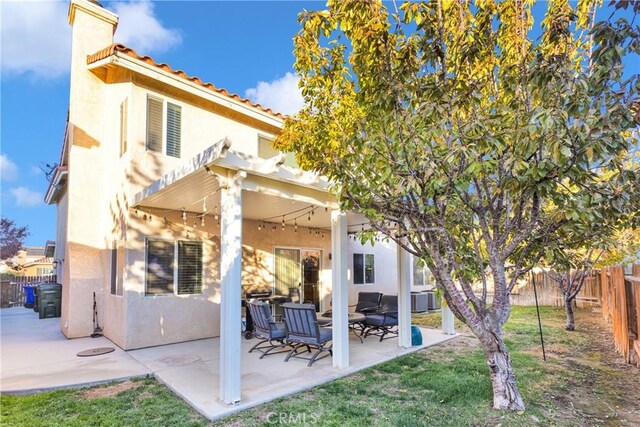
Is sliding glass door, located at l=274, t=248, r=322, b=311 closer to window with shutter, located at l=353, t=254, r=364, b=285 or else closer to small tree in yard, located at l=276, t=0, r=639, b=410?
window with shutter, located at l=353, t=254, r=364, b=285

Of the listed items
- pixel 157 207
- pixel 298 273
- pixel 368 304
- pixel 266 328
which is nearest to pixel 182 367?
→ pixel 266 328

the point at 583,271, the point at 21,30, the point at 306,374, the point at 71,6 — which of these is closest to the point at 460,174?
the point at 306,374

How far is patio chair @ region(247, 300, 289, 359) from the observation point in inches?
293

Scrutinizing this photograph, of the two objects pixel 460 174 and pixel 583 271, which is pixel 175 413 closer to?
pixel 460 174

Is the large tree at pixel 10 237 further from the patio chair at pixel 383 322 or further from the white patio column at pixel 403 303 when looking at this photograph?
the white patio column at pixel 403 303

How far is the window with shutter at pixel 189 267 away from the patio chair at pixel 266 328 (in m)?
1.91

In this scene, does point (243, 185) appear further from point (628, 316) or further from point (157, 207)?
point (628, 316)

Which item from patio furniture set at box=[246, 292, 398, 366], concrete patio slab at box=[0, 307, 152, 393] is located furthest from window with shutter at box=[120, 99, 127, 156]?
patio furniture set at box=[246, 292, 398, 366]

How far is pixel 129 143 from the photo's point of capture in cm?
836

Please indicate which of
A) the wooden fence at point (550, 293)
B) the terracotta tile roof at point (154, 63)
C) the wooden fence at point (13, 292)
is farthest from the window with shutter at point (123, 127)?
the wooden fence at point (550, 293)

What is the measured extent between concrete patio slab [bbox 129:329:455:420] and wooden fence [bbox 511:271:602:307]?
9.82 meters

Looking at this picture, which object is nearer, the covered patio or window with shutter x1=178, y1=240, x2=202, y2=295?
the covered patio

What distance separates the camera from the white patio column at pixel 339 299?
6.73 metres

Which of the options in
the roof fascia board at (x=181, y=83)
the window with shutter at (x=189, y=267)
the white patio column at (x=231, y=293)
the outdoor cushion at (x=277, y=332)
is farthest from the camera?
the window with shutter at (x=189, y=267)
